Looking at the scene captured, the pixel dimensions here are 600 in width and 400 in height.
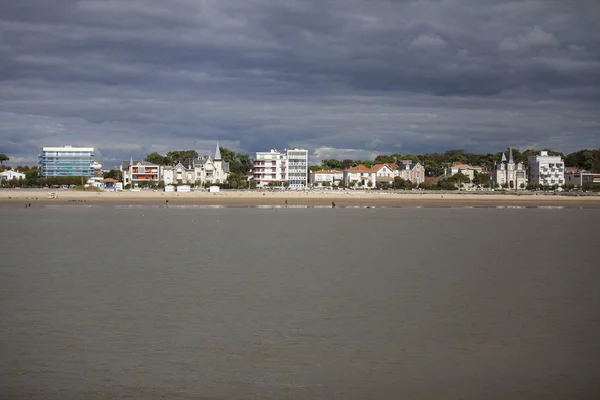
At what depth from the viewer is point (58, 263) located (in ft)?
72.7

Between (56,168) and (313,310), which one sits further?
(56,168)

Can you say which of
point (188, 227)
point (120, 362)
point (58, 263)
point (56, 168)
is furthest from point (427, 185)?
point (120, 362)

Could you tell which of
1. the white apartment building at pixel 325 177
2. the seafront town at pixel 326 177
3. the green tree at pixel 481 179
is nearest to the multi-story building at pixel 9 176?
the seafront town at pixel 326 177

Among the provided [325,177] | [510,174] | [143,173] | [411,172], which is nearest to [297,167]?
[325,177]

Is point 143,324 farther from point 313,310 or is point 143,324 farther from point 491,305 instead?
point 491,305

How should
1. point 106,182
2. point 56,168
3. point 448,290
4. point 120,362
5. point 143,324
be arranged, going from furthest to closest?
1. point 56,168
2. point 106,182
3. point 448,290
4. point 143,324
5. point 120,362

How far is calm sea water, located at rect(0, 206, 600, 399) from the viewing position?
9.70 m

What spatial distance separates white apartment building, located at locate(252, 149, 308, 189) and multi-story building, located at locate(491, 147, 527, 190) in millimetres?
39796

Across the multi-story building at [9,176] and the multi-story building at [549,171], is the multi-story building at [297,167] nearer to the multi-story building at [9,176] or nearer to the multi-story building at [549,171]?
the multi-story building at [549,171]

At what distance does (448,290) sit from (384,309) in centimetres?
325

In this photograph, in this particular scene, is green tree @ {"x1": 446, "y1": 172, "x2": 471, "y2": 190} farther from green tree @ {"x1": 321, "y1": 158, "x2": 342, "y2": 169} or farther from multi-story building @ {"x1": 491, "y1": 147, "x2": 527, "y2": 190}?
green tree @ {"x1": 321, "y1": 158, "x2": 342, "y2": 169}

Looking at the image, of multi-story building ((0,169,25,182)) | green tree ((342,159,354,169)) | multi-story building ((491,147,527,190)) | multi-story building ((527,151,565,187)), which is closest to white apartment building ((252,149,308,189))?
green tree ((342,159,354,169))

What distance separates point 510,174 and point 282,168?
4763 cm

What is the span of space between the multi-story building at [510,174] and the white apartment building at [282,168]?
39796 millimetres
